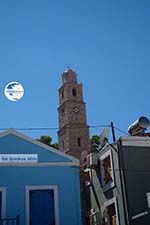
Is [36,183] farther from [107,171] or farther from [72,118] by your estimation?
[72,118]

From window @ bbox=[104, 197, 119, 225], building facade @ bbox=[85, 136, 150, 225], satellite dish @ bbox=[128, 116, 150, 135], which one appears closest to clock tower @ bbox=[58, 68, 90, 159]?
satellite dish @ bbox=[128, 116, 150, 135]

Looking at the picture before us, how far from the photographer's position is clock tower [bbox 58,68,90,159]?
74188 mm

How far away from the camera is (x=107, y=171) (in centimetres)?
1969

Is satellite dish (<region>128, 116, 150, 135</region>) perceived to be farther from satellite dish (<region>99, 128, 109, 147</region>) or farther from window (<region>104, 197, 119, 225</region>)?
window (<region>104, 197, 119, 225</region>)

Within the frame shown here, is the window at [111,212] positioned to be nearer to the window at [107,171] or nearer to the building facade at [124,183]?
the building facade at [124,183]

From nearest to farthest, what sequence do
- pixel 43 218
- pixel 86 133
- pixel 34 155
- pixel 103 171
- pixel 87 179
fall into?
pixel 43 218 → pixel 34 155 → pixel 103 171 → pixel 87 179 → pixel 86 133

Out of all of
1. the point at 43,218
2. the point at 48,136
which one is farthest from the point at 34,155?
the point at 48,136

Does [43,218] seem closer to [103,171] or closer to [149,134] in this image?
[103,171]

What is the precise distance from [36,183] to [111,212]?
4.37m

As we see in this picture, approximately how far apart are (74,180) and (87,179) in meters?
4.98

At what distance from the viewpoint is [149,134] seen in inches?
832

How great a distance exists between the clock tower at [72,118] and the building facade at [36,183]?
53624 millimetres

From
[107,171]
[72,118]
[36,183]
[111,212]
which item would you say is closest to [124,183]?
[111,212]

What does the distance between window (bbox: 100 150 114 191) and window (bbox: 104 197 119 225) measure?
730 mm
